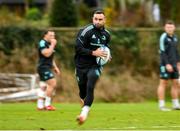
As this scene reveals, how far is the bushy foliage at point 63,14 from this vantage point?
3275 centimetres

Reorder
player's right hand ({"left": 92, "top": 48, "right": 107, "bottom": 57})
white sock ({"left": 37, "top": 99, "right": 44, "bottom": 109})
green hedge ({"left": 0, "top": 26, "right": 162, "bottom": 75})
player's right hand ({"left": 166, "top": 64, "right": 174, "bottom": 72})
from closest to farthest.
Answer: player's right hand ({"left": 92, "top": 48, "right": 107, "bottom": 57})
player's right hand ({"left": 166, "top": 64, "right": 174, "bottom": 72})
white sock ({"left": 37, "top": 99, "right": 44, "bottom": 109})
green hedge ({"left": 0, "top": 26, "right": 162, "bottom": 75})

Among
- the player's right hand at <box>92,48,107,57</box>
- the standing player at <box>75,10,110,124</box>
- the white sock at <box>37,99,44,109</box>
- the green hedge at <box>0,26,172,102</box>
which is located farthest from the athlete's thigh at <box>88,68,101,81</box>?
the green hedge at <box>0,26,172,102</box>

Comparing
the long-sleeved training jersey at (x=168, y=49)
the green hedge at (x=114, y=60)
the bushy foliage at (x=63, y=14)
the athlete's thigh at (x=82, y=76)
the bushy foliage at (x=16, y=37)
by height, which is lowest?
the green hedge at (x=114, y=60)

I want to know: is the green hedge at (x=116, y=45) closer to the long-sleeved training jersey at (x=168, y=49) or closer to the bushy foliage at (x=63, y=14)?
the bushy foliage at (x=63, y=14)

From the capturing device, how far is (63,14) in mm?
32719

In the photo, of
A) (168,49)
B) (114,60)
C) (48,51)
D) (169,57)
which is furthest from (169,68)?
(114,60)

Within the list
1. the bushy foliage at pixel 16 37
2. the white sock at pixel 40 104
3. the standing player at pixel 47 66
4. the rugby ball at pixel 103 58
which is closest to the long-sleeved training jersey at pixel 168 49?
the standing player at pixel 47 66

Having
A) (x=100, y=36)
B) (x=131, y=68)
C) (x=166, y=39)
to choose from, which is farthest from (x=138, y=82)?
(x=100, y=36)

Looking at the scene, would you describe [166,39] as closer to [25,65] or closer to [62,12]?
[25,65]

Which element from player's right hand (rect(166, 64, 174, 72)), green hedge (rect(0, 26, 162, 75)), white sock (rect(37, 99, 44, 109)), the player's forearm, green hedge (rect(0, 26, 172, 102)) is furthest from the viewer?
green hedge (rect(0, 26, 162, 75))

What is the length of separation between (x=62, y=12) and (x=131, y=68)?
403 cm

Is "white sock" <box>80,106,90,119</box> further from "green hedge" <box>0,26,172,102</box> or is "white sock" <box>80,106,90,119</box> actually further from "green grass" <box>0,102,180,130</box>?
"green hedge" <box>0,26,172,102</box>

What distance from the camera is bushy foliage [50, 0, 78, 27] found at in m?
32.8

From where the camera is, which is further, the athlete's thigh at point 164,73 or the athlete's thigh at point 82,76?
the athlete's thigh at point 164,73
